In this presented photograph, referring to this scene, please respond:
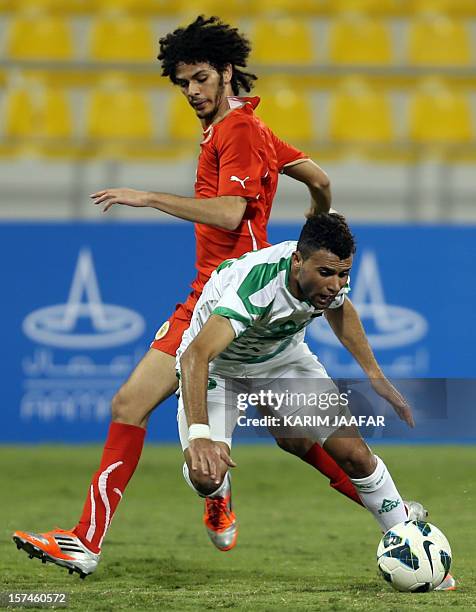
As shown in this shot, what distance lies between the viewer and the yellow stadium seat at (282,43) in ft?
38.6

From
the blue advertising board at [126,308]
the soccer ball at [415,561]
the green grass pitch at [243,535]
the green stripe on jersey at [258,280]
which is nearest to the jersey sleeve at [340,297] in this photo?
the green stripe on jersey at [258,280]

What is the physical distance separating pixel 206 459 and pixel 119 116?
26.1 feet

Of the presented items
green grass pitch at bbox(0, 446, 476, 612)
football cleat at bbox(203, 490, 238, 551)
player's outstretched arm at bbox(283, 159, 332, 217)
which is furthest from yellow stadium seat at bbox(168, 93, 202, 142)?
football cleat at bbox(203, 490, 238, 551)

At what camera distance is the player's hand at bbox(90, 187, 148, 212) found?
14.0ft

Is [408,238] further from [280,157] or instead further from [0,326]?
[280,157]

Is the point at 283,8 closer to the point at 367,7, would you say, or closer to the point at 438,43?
the point at 367,7

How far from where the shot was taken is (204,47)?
4.91m

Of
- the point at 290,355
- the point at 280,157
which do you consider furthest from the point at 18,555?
the point at 280,157

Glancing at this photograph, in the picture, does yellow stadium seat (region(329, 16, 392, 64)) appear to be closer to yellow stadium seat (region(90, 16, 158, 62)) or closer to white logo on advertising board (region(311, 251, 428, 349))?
yellow stadium seat (region(90, 16, 158, 62))

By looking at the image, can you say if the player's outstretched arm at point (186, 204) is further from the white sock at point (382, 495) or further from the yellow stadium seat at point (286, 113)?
the yellow stadium seat at point (286, 113)

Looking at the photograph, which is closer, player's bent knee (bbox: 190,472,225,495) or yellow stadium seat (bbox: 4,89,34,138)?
player's bent knee (bbox: 190,472,225,495)

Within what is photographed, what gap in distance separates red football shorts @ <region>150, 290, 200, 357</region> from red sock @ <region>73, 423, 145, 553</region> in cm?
35

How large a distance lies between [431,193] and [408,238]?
25.3 inches

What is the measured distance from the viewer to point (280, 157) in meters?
5.18
